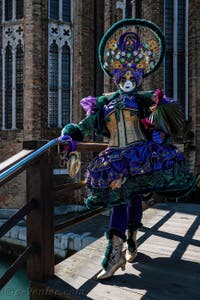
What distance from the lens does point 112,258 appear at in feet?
7.38

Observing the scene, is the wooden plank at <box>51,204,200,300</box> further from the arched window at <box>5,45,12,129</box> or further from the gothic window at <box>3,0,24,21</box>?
the gothic window at <box>3,0,24,21</box>

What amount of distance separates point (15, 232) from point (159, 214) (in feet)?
17.4

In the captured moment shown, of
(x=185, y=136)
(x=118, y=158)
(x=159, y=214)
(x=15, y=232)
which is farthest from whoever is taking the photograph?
(x=185, y=136)

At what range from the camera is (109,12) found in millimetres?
11102

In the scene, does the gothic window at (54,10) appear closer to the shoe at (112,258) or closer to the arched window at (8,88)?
the arched window at (8,88)

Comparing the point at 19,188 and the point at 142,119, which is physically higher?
the point at 142,119

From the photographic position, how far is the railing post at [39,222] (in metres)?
2.22

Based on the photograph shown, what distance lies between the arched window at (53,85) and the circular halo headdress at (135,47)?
916cm

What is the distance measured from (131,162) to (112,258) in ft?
2.29

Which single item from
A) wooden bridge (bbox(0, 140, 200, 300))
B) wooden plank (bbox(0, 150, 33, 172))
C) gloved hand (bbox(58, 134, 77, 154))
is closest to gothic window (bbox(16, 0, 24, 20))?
→ wooden bridge (bbox(0, 140, 200, 300))

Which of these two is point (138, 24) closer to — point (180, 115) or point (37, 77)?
point (180, 115)

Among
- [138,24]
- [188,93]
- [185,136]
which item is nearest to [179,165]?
[138,24]

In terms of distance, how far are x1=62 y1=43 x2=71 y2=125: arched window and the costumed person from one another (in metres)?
9.30

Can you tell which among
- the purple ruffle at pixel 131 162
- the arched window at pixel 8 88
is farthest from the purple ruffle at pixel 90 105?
the arched window at pixel 8 88
